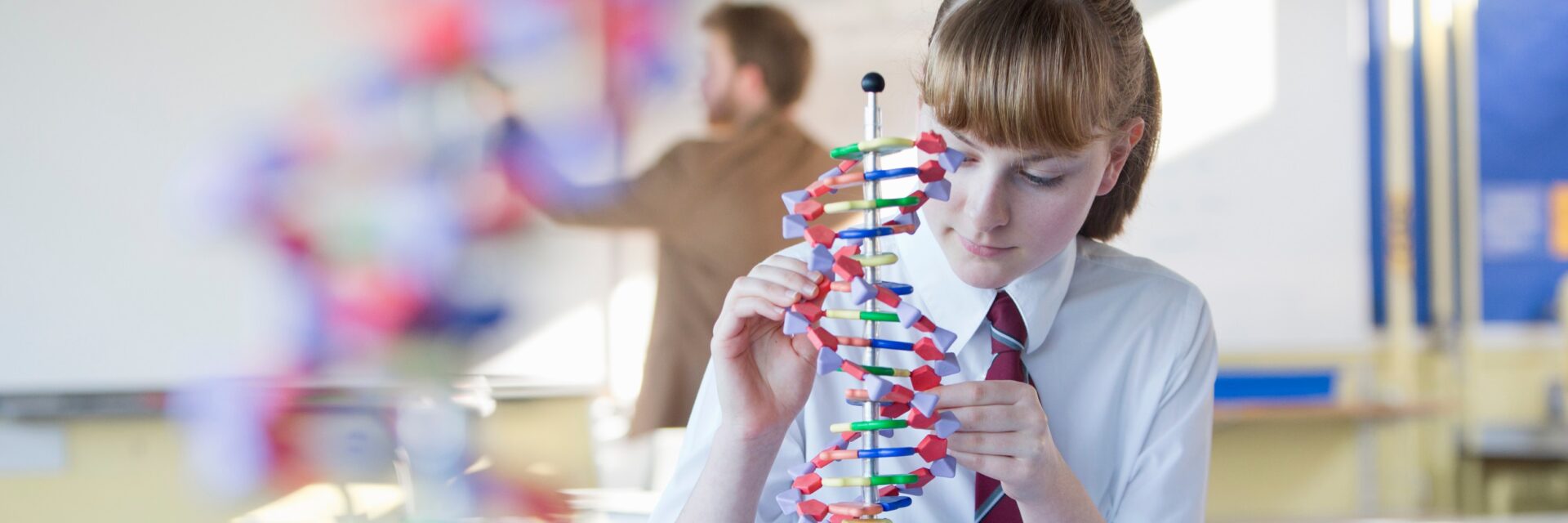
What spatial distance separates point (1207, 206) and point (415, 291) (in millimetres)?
2084

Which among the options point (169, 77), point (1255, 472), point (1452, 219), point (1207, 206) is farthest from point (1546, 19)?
point (169, 77)

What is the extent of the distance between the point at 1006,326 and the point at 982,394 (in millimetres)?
298

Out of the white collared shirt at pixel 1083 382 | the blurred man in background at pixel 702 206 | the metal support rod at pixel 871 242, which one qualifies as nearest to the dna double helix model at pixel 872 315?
the metal support rod at pixel 871 242

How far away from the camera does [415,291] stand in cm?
266

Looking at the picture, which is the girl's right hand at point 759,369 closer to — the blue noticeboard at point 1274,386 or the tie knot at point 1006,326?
the tie knot at point 1006,326

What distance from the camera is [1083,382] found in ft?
3.93

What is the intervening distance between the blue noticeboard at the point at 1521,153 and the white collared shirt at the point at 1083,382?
112 inches

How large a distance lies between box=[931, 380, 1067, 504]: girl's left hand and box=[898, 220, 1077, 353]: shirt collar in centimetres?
28

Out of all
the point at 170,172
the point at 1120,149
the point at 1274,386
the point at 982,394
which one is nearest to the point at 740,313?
the point at 982,394

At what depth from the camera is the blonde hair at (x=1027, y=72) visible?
945 mm

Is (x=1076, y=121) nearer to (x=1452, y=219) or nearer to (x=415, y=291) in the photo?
(x=415, y=291)

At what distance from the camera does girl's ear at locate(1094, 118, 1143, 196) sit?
107cm

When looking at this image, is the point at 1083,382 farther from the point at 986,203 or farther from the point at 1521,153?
the point at 1521,153

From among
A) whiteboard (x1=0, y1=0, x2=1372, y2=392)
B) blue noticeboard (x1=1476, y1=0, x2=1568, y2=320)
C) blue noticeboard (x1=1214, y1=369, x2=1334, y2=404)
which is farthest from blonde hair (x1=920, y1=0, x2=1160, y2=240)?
blue noticeboard (x1=1476, y1=0, x2=1568, y2=320)
